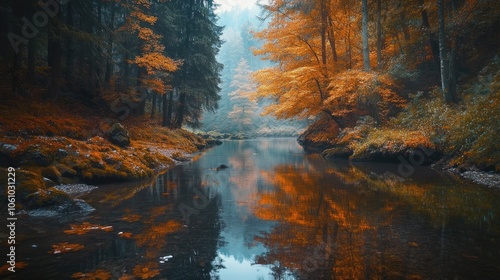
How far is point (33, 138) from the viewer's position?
367 inches

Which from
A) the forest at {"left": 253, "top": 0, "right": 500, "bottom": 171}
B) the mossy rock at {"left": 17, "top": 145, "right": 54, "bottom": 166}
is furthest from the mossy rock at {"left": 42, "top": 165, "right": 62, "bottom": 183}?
the forest at {"left": 253, "top": 0, "right": 500, "bottom": 171}

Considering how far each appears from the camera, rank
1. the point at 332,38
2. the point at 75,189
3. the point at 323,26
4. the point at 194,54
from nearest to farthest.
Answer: the point at 75,189 < the point at 323,26 < the point at 332,38 < the point at 194,54

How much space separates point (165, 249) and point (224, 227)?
1.46 meters

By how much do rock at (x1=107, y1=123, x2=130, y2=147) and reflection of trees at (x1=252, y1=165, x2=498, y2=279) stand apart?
26.2ft

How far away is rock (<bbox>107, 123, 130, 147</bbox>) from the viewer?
1331 cm

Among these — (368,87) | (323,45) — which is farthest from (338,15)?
(368,87)

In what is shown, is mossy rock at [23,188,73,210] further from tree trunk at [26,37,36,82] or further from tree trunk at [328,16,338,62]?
tree trunk at [328,16,338,62]

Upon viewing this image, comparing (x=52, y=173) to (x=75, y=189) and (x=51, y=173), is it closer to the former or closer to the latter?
(x=51, y=173)

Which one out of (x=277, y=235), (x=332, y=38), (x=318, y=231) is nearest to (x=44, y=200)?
(x=277, y=235)

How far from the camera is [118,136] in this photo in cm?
1343

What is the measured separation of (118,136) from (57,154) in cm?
442

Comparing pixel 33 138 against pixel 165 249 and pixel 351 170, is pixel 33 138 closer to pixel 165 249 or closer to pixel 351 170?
pixel 165 249

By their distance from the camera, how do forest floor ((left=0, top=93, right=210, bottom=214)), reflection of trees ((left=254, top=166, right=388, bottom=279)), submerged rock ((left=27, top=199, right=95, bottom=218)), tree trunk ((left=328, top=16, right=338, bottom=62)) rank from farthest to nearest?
tree trunk ((left=328, top=16, right=338, bottom=62))
forest floor ((left=0, top=93, right=210, bottom=214))
submerged rock ((left=27, top=199, right=95, bottom=218))
reflection of trees ((left=254, top=166, right=388, bottom=279))

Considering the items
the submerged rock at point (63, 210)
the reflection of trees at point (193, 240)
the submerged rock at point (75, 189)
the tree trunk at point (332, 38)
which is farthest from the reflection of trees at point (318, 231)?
the tree trunk at point (332, 38)
